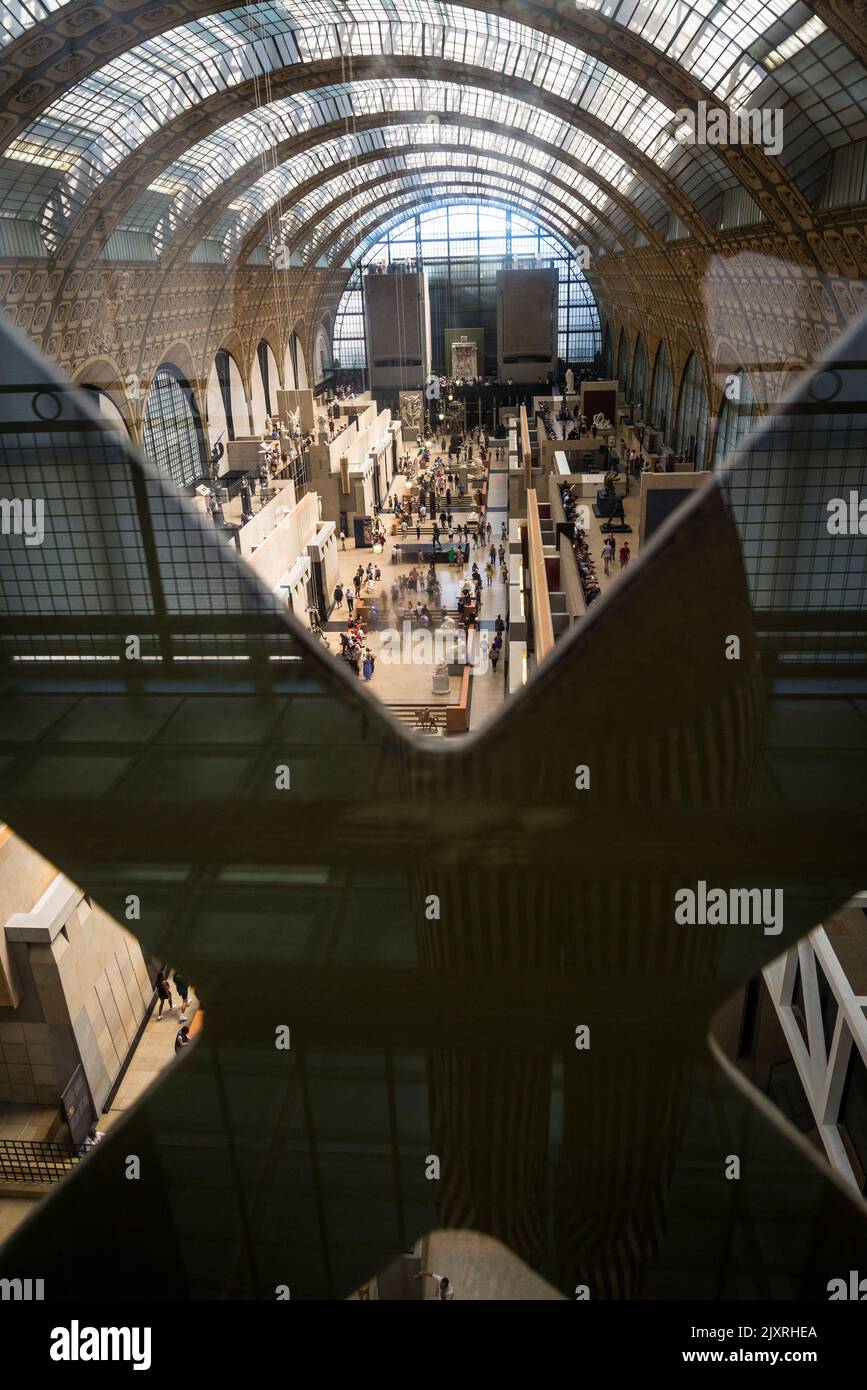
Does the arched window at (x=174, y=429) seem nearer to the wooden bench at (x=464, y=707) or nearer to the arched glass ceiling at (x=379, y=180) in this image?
the wooden bench at (x=464, y=707)

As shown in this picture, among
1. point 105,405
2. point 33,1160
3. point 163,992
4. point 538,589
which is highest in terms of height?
point 105,405

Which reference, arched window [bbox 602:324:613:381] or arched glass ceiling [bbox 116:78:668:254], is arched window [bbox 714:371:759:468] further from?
arched glass ceiling [bbox 116:78:668:254]

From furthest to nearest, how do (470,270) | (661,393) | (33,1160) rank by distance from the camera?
(470,270), (33,1160), (661,393)

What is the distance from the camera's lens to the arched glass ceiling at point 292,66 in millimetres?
8696

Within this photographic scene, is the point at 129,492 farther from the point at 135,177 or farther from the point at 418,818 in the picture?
the point at 135,177

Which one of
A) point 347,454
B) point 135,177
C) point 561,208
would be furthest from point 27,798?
point 561,208

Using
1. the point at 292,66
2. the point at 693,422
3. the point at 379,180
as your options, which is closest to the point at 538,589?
the point at 693,422

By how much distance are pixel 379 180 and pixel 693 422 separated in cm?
2331

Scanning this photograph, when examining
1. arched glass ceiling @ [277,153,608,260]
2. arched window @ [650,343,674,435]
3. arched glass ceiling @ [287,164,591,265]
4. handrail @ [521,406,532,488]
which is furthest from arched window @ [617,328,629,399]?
arched glass ceiling @ [287,164,591,265]

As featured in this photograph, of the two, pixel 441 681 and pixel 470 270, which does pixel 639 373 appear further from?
pixel 470 270

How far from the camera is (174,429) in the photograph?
351 cm

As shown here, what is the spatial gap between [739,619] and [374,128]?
54.4ft

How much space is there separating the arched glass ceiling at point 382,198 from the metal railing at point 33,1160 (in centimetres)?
1731

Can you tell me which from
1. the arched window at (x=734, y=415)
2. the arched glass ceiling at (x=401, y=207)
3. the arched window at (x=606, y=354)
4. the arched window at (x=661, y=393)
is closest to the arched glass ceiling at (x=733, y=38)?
the arched window at (x=661, y=393)
